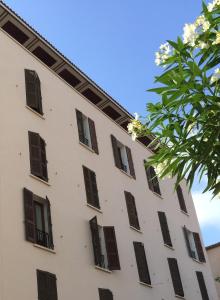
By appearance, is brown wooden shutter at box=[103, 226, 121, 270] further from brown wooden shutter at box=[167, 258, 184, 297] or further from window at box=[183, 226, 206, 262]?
window at box=[183, 226, 206, 262]

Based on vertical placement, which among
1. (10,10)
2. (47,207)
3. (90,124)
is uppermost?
(10,10)

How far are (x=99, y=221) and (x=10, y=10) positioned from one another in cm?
876

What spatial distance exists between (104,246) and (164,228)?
6076 mm

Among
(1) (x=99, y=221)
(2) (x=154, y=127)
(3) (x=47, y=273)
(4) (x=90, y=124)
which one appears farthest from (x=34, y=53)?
(2) (x=154, y=127)

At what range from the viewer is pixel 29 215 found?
47.2 ft

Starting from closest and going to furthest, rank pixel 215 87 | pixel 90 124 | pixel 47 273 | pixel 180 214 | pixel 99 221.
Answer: pixel 215 87
pixel 47 273
pixel 99 221
pixel 90 124
pixel 180 214

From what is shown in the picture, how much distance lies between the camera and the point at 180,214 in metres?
26.1

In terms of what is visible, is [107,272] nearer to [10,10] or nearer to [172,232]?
[172,232]

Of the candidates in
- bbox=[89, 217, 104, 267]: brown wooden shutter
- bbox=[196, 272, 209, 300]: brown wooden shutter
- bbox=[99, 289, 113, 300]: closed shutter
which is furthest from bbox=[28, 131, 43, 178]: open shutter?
bbox=[196, 272, 209, 300]: brown wooden shutter

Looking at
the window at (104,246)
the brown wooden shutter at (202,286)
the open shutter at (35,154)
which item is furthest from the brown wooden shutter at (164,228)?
the open shutter at (35,154)

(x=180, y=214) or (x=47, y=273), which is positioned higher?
(x=180, y=214)

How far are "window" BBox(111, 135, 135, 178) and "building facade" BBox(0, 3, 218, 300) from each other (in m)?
0.06

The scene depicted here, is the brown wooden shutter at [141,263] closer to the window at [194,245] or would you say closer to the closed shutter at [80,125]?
the closed shutter at [80,125]

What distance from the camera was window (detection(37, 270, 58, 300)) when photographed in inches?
530
